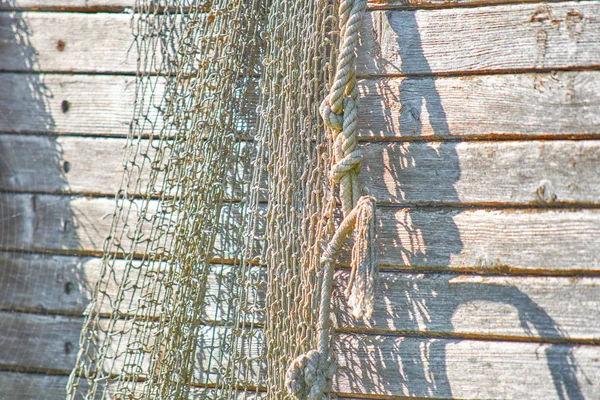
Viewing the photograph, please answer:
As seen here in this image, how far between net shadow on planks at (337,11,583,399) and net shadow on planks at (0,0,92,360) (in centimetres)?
125

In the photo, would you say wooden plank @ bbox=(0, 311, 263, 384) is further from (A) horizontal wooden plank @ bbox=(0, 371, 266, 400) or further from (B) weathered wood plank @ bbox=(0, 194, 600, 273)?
(B) weathered wood plank @ bbox=(0, 194, 600, 273)

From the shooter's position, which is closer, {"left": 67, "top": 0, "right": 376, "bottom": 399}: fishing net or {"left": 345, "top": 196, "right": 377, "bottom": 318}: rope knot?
{"left": 345, "top": 196, "right": 377, "bottom": 318}: rope knot

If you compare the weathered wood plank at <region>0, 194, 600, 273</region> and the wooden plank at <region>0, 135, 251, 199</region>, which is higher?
the wooden plank at <region>0, 135, 251, 199</region>

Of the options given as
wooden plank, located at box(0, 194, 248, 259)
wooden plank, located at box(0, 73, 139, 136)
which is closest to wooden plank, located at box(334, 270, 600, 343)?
wooden plank, located at box(0, 194, 248, 259)

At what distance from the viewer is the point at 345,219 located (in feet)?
5.69

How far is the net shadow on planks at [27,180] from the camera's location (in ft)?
7.26

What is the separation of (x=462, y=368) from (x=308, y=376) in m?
0.53

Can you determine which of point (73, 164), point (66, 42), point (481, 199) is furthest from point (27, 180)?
point (481, 199)

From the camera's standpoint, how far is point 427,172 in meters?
1.84

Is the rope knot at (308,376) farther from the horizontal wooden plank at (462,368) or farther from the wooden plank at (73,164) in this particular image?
the wooden plank at (73,164)

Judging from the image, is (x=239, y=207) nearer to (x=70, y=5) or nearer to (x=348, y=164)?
(x=348, y=164)

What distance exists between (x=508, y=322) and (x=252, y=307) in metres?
0.86

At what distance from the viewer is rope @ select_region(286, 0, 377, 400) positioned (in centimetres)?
166

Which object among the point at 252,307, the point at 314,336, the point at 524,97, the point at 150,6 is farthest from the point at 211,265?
the point at 524,97
